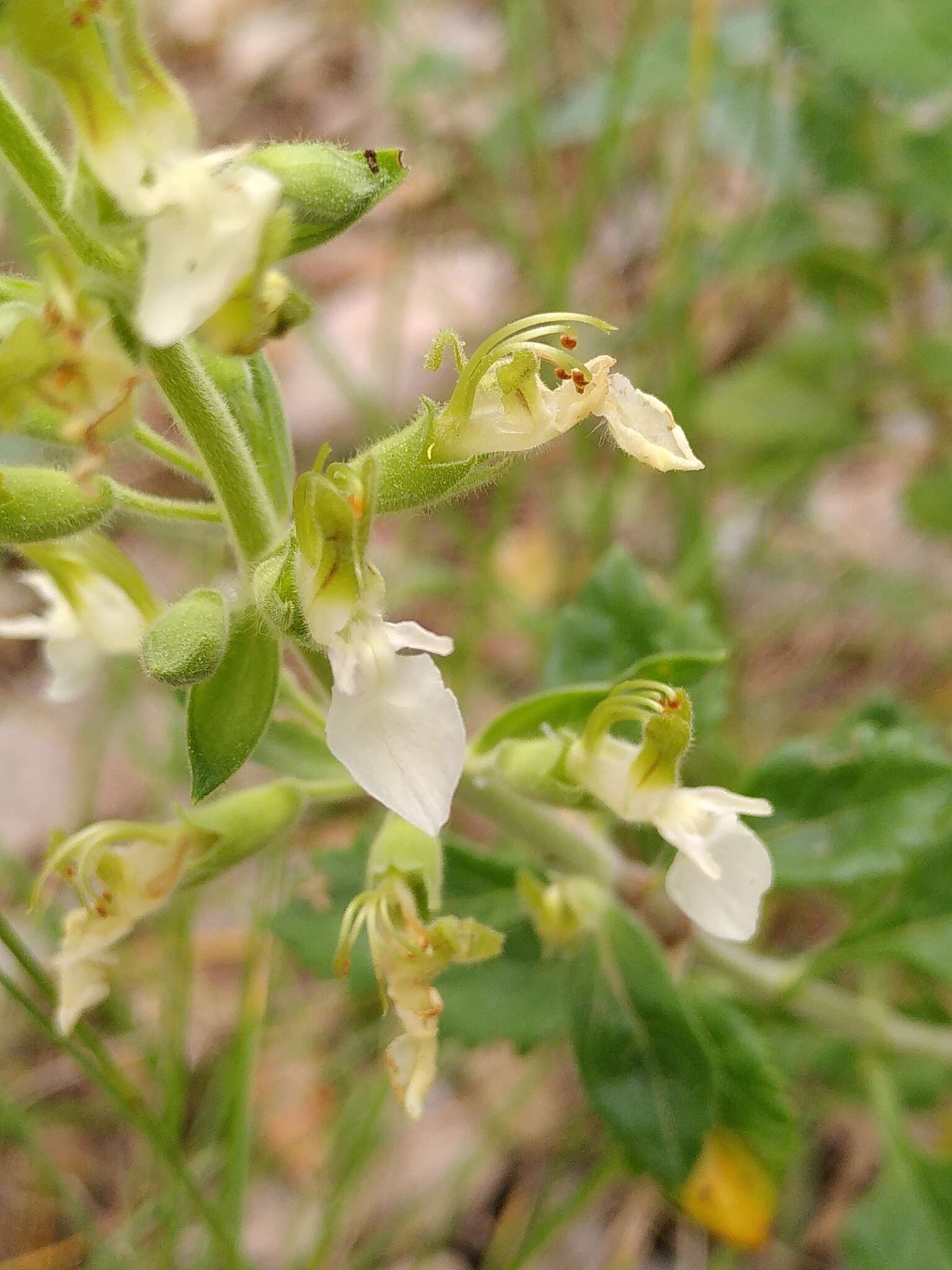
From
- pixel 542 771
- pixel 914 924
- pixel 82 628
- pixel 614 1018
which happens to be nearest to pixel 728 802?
pixel 542 771

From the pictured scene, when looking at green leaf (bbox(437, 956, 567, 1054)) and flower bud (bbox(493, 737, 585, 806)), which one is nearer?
flower bud (bbox(493, 737, 585, 806))

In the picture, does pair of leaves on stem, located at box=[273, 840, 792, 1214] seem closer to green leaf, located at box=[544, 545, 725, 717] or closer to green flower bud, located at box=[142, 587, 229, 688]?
green leaf, located at box=[544, 545, 725, 717]

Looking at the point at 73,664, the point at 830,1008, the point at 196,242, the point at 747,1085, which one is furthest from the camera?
the point at 830,1008

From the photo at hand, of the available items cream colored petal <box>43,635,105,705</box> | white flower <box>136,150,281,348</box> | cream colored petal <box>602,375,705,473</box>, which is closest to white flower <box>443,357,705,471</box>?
cream colored petal <box>602,375,705,473</box>

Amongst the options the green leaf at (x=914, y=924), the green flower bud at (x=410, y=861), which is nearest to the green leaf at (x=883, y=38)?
the green leaf at (x=914, y=924)

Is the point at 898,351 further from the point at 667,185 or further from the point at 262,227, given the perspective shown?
the point at 262,227

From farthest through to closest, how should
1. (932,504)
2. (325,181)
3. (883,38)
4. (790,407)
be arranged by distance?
(790,407) < (932,504) < (883,38) < (325,181)

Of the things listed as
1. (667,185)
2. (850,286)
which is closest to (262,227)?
(850,286)

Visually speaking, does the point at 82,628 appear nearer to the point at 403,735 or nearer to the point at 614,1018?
the point at 403,735
